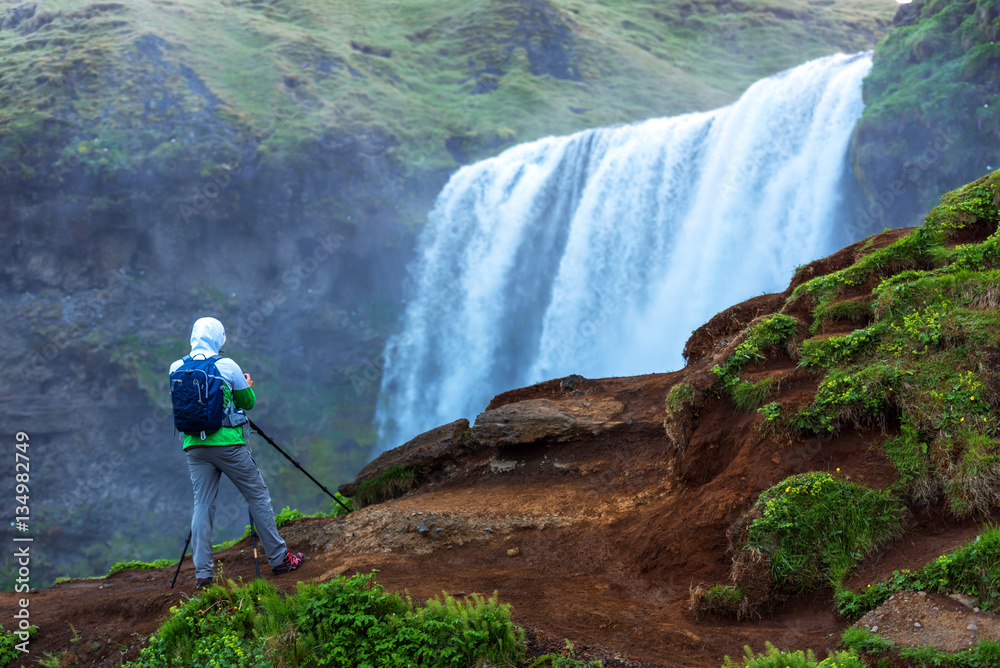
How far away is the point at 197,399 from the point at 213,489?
92cm

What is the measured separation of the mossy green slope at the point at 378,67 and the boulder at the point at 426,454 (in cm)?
2773

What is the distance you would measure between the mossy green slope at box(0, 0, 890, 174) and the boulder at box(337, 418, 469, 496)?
2773 cm

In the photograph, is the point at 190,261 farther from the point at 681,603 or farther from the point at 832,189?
the point at 681,603

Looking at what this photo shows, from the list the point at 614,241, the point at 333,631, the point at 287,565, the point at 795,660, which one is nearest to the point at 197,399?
the point at 287,565

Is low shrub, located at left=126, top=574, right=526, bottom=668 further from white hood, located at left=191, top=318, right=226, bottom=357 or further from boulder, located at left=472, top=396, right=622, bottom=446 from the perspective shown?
boulder, located at left=472, top=396, right=622, bottom=446

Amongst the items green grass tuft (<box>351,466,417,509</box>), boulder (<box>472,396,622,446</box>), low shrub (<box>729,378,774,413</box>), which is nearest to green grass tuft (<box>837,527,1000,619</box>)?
low shrub (<box>729,378,774,413</box>)

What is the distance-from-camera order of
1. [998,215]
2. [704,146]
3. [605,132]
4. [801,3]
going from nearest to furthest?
[998,215] → [704,146] → [605,132] → [801,3]

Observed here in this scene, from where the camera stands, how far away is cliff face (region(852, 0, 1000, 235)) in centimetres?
1980

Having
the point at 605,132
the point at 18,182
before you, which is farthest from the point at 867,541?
the point at 18,182

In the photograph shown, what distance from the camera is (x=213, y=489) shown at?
602 cm

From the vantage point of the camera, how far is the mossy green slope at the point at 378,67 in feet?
107

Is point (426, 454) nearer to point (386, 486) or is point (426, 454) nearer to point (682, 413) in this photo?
point (386, 486)

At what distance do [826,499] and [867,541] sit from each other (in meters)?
0.35

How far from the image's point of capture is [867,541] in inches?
174
